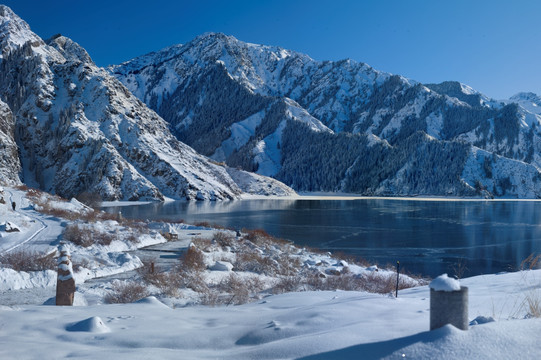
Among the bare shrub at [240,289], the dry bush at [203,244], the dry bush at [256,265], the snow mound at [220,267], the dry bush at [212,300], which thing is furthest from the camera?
the dry bush at [203,244]

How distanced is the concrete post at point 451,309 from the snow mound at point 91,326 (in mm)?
4362

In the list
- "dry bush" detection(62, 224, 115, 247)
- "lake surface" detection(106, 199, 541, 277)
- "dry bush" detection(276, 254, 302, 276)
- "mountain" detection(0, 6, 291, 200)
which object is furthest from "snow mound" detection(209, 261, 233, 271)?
"mountain" detection(0, 6, 291, 200)

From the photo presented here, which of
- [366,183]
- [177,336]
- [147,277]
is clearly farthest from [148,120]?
[177,336]

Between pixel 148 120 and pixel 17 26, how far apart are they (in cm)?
3582

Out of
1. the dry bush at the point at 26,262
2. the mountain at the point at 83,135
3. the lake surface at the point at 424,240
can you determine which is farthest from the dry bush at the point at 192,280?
the mountain at the point at 83,135

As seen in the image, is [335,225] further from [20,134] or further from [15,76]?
[15,76]

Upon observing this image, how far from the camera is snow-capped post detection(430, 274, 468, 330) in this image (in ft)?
15.3

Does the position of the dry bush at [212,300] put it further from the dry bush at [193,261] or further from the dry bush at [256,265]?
the dry bush at [256,265]

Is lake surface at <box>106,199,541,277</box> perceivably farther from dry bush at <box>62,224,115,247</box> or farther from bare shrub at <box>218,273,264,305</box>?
dry bush at <box>62,224,115,247</box>

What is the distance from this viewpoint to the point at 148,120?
114 m

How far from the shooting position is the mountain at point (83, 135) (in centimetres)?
8731

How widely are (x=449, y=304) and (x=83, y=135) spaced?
93683 mm

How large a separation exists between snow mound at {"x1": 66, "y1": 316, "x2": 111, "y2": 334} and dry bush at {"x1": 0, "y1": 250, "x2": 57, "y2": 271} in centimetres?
977

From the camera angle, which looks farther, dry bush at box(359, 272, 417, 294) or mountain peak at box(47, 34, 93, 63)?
mountain peak at box(47, 34, 93, 63)
